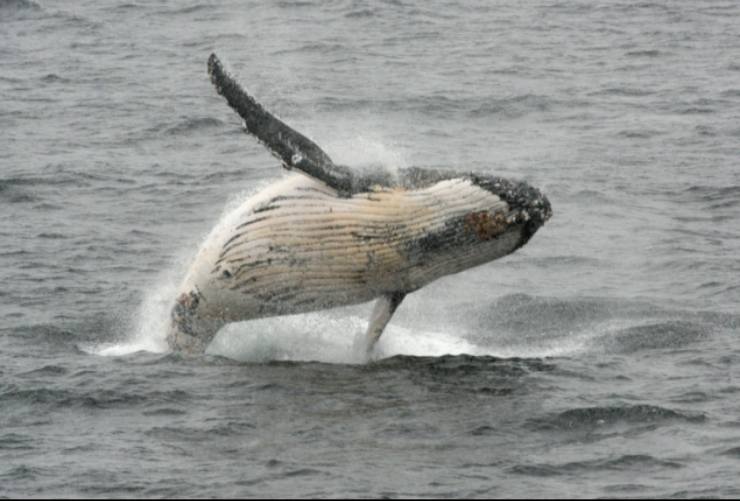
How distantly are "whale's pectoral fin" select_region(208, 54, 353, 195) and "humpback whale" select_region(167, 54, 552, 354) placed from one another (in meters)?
0.01

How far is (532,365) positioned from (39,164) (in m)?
12.9

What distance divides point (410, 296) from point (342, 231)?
485 centimetres

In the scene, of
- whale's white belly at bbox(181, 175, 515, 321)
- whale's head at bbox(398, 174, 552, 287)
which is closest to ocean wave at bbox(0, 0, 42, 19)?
whale's white belly at bbox(181, 175, 515, 321)

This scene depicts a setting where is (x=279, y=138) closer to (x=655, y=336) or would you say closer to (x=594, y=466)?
(x=594, y=466)

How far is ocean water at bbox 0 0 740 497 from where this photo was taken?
15.2 m

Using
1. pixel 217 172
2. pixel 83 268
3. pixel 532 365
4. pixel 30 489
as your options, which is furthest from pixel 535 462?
pixel 217 172

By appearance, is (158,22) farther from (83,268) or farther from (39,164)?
(83,268)

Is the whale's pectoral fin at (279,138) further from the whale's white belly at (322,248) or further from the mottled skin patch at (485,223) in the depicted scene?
the mottled skin patch at (485,223)

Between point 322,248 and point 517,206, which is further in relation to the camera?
point 322,248

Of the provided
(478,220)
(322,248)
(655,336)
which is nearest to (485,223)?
(478,220)

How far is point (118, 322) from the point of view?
20.4 meters

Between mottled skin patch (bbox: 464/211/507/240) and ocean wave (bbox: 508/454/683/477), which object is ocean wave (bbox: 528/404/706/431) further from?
mottled skin patch (bbox: 464/211/507/240)

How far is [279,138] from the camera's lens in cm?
1712

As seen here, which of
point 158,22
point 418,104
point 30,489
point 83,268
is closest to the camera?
point 30,489
